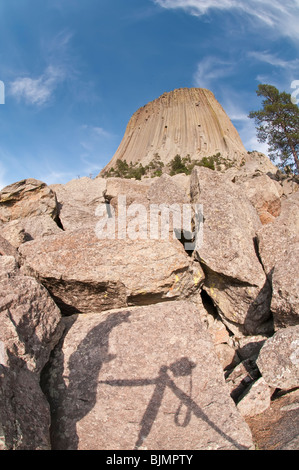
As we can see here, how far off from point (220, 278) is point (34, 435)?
412cm

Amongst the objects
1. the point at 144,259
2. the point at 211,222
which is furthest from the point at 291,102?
the point at 144,259

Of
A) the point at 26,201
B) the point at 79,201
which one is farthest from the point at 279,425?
the point at 26,201

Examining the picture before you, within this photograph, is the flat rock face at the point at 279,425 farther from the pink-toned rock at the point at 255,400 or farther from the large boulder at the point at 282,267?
the large boulder at the point at 282,267

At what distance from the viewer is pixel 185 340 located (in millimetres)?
4336

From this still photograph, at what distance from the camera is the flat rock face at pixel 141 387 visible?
3375 mm

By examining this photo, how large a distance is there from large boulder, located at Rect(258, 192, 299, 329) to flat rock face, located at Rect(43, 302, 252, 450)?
1.50m

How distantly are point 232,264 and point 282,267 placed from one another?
89 centimetres

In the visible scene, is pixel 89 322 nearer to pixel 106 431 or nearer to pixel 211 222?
pixel 106 431

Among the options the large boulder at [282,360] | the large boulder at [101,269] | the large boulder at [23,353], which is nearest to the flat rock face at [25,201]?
the large boulder at [101,269]

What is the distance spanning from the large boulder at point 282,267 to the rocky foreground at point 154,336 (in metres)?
0.02

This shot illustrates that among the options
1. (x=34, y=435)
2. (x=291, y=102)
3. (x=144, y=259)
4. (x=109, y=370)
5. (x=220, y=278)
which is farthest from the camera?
(x=291, y=102)

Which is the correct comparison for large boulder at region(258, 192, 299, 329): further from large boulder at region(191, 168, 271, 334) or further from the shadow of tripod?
the shadow of tripod
